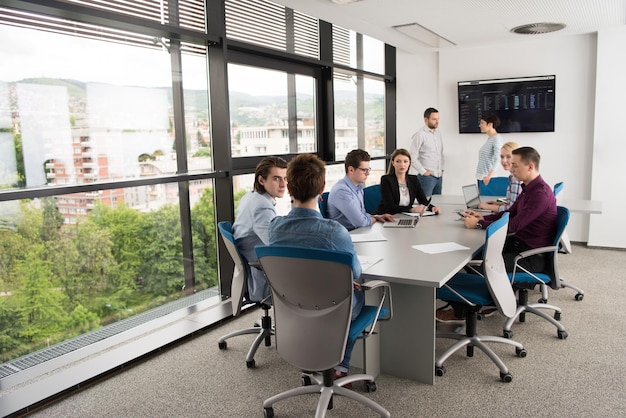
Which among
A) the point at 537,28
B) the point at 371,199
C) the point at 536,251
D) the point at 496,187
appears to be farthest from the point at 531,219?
the point at 537,28

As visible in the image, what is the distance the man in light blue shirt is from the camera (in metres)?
3.19

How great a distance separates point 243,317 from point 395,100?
4.81m

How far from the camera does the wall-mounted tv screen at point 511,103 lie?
22.1 feet

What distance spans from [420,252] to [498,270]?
0.47 metres

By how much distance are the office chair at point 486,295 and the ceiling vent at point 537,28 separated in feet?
12.1

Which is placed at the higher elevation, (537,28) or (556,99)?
(537,28)

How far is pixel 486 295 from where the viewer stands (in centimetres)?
307

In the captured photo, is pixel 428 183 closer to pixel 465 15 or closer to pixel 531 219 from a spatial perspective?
pixel 465 15

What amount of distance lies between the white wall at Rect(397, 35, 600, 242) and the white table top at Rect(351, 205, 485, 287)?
3176mm

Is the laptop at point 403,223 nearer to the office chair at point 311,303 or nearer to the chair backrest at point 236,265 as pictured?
the chair backrest at point 236,265

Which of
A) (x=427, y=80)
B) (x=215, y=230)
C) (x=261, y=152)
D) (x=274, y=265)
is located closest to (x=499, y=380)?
(x=274, y=265)

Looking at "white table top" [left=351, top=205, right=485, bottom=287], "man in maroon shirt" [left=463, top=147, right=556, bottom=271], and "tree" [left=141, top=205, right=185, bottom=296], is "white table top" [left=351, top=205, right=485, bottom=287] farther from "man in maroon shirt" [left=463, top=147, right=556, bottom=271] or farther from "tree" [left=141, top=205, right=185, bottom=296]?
"tree" [left=141, top=205, right=185, bottom=296]

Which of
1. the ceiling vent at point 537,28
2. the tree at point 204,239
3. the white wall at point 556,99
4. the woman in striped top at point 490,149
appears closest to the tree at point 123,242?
the tree at point 204,239

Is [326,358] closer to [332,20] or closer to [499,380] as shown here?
[499,380]
